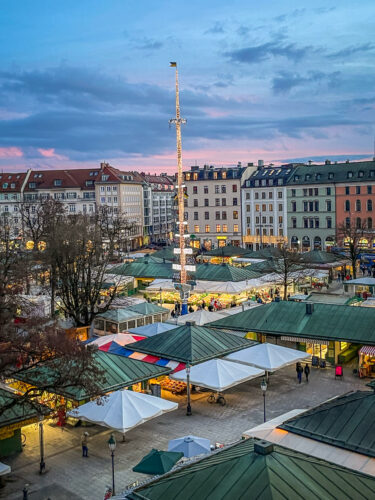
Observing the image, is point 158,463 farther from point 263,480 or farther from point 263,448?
point 263,480

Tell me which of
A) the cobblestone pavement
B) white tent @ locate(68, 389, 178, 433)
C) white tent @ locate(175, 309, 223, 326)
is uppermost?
white tent @ locate(175, 309, 223, 326)

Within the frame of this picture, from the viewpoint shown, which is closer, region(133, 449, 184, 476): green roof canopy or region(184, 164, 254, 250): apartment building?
region(133, 449, 184, 476): green roof canopy

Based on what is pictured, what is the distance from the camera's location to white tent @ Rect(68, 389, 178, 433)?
18734mm

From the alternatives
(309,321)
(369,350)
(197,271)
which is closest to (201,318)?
(309,321)

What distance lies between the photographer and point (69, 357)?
16.2 metres

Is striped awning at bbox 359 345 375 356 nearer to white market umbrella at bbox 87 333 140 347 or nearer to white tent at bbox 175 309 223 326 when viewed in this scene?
white tent at bbox 175 309 223 326

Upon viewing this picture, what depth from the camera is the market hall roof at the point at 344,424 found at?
12.8m

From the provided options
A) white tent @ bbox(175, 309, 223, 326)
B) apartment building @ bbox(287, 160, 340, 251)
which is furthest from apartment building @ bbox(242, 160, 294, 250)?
white tent @ bbox(175, 309, 223, 326)

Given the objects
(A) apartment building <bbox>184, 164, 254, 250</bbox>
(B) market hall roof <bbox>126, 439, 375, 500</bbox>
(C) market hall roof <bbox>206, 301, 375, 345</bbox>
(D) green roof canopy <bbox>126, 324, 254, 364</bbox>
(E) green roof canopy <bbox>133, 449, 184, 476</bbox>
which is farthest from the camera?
(A) apartment building <bbox>184, 164, 254, 250</bbox>

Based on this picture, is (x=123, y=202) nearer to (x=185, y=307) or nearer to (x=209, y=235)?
(x=209, y=235)

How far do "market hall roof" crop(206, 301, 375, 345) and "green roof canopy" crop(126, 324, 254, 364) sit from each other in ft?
8.56

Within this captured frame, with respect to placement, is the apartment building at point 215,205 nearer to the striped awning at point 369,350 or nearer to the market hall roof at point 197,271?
the market hall roof at point 197,271

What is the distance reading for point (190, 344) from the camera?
2622 centimetres

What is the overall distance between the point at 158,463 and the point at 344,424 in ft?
17.1
